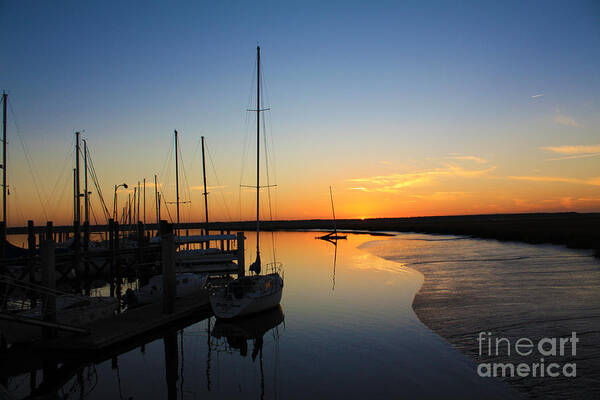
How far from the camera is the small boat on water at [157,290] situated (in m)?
23.5

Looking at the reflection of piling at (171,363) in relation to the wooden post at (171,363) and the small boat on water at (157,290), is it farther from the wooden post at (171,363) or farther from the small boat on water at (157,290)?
the small boat on water at (157,290)

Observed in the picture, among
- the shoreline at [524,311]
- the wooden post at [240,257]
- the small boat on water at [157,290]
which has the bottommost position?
the shoreline at [524,311]

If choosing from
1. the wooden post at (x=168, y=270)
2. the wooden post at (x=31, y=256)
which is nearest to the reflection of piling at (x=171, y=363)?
the wooden post at (x=168, y=270)

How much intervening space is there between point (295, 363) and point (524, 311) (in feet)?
37.9

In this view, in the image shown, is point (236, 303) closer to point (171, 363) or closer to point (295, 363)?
point (171, 363)

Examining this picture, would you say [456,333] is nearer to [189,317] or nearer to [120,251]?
[189,317]

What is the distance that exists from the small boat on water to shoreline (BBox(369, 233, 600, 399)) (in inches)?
537

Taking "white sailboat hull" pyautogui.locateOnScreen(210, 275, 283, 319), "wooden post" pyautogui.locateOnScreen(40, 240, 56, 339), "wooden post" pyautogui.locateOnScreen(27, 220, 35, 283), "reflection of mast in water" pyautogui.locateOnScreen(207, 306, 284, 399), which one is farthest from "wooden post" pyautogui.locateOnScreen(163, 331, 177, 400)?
"wooden post" pyautogui.locateOnScreen(27, 220, 35, 283)

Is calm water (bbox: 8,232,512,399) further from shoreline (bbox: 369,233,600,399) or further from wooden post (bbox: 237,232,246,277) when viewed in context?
Answer: wooden post (bbox: 237,232,246,277)

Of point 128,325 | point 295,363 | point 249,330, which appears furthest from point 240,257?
point 295,363

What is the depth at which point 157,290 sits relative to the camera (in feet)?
80.2

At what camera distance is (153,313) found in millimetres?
19953

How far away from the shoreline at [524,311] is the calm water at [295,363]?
3.16ft

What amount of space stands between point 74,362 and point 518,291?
2287 centimetres
